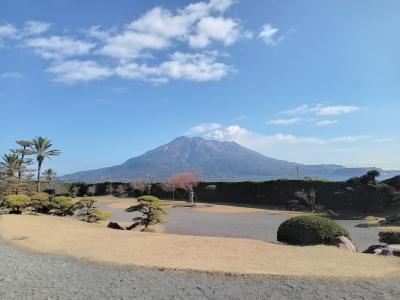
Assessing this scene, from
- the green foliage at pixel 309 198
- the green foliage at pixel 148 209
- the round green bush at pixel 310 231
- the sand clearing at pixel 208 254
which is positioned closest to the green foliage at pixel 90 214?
the green foliage at pixel 148 209

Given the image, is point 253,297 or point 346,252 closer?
point 253,297

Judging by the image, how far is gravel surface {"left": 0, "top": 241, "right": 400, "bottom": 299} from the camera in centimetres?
631

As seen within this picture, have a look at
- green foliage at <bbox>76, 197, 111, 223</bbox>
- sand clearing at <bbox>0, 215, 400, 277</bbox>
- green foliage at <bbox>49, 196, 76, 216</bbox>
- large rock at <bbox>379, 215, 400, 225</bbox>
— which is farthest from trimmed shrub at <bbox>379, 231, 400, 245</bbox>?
green foliage at <bbox>49, 196, 76, 216</bbox>

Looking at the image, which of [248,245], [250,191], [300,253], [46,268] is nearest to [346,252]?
[300,253]

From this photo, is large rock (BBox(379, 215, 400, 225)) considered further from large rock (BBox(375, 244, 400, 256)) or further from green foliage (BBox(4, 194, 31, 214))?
green foliage (BBox(4, 194, 31, 214))

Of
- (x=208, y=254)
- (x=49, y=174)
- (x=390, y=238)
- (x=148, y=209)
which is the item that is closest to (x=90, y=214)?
(x=148, y=209)

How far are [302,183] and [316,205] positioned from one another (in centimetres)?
327

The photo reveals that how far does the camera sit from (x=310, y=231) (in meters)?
11.2

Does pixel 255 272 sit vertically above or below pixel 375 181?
below

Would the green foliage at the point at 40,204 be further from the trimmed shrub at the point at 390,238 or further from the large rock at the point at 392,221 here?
the large rock at the point at 392,221

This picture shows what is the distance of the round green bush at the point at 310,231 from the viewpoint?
11.1 metres

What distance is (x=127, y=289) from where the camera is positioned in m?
6.59

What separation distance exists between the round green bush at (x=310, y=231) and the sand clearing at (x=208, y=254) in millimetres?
771

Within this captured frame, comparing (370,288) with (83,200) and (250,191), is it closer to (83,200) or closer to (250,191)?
(83,200)
